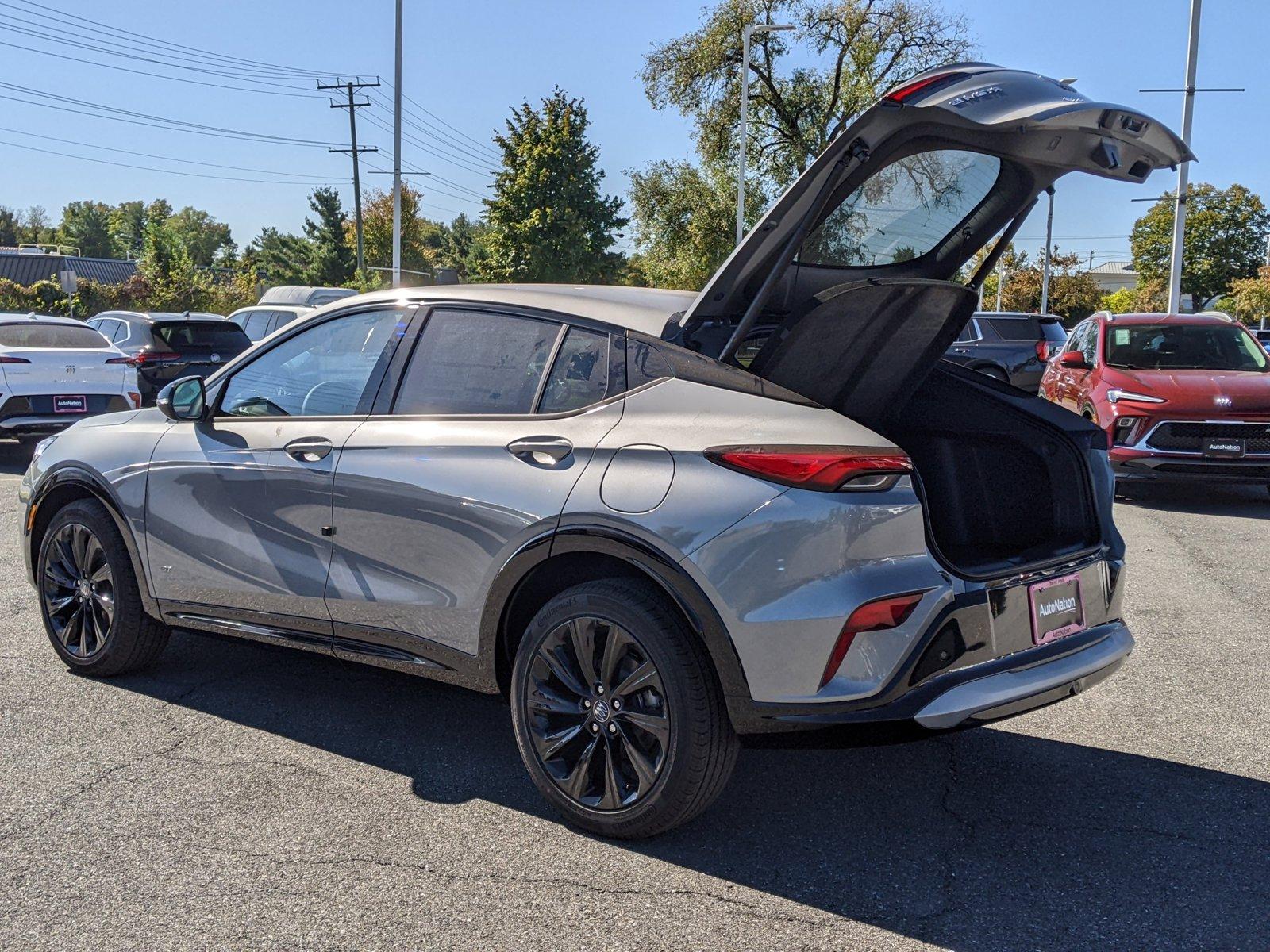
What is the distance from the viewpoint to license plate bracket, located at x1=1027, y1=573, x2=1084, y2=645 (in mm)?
3600

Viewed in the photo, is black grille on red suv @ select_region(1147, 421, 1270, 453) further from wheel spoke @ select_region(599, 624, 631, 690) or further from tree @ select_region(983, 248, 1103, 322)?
tree @ select_region(983, 248, 1103, 322)

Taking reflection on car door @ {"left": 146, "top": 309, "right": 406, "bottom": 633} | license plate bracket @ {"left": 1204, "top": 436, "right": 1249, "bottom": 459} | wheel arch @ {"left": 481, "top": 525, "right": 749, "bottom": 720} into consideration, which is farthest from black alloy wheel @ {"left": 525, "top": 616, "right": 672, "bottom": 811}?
license plate bracket @ {"left": 1204, "top": 436, "right": 1249, "bottom": 459}

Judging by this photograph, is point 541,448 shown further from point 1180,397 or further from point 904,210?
point 1180,397

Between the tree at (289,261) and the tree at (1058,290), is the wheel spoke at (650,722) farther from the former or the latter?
the tree at (289,261)

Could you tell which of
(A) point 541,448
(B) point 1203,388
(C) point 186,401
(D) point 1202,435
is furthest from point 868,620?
(B) point 1203,388

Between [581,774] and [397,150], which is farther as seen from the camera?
[397,150]

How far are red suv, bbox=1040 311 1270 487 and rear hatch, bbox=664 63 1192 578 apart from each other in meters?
5.66

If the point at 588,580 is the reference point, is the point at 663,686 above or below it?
below

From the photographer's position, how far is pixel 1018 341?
733 inches

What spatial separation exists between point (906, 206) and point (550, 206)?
148 ft

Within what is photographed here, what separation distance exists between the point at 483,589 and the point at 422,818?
2.44ft

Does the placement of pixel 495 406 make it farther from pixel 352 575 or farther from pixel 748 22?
pixel 748 22

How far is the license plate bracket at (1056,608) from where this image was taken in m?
3.60

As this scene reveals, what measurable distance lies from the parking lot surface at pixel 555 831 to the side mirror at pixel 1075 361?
6900 mm
